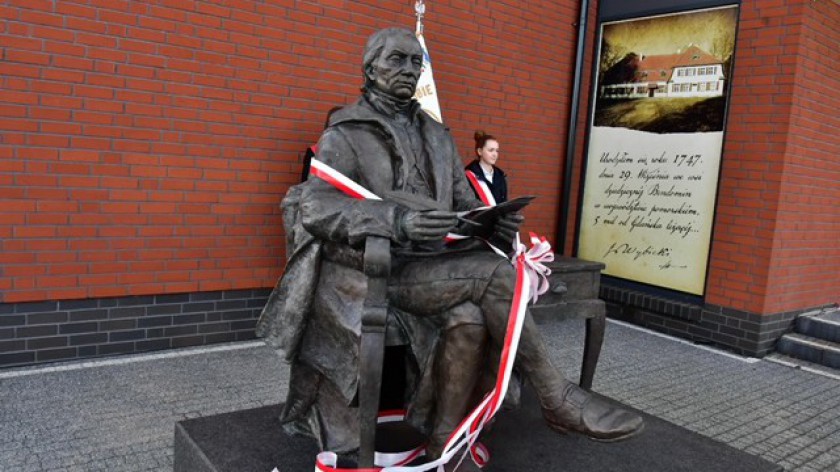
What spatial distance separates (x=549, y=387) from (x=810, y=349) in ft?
13.0

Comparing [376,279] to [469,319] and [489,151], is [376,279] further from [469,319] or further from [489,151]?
[489,151]

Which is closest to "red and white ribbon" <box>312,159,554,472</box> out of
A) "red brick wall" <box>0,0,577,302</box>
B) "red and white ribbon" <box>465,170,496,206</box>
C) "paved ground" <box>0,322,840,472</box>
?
"red and white ribbon" <box>465,170,496,206</box>

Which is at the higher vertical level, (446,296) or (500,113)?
(500,113)

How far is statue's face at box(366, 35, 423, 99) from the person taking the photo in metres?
2.04

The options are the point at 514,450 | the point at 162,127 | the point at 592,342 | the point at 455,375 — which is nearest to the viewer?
the point at 455,375

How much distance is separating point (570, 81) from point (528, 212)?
1.31m

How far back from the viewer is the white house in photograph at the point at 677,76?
5230 mm

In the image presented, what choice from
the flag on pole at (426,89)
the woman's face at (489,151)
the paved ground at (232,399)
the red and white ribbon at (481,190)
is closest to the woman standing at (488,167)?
the woman's face at (489,151)

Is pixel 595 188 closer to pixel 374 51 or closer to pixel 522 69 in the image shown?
pixel 522 69

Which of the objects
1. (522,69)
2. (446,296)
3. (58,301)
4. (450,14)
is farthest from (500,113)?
(446,296)

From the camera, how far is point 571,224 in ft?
20.8

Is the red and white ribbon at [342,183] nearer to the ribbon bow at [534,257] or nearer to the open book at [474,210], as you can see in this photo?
the open book at [474,210]

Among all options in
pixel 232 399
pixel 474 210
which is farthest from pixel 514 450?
pixel 232 399

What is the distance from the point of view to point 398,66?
206 centimetres
